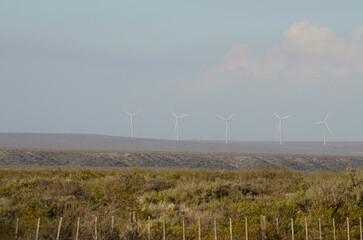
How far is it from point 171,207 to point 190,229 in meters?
4.42

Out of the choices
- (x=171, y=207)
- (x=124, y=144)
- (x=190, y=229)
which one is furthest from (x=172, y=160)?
(x=124, y=144)

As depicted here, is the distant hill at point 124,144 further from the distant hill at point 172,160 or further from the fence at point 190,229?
the fence at point 190,229

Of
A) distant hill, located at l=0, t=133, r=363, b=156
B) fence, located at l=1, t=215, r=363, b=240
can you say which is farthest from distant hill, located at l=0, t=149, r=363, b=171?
distant hill, located at l=0, t=133, r=363, b=156

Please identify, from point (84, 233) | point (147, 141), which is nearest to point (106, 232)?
point (84, 233)

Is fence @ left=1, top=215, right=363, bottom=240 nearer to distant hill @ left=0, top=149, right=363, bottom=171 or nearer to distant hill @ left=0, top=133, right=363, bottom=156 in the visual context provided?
distant hill @ left=0, top=149, right=363, bottom=171

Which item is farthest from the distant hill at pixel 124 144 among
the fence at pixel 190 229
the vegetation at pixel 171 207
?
the fence at pixel 190 229

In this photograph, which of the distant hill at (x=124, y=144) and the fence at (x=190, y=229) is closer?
the fence at (x=190, y=229)

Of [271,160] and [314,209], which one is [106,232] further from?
[271,160]

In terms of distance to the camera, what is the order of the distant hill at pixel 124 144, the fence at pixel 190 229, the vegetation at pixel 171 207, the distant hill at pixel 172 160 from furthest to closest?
the distant hill at pixel 124 144 → the distant hill at pixel 172 160 → the vegetation at pixel 171 207 → the fence at pixel 190 229

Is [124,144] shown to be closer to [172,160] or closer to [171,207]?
[172,160]

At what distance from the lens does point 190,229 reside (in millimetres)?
13750

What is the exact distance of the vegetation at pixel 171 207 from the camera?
42.7 ft

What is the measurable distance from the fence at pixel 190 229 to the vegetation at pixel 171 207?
0.03 meters

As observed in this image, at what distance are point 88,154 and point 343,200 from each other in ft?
196
